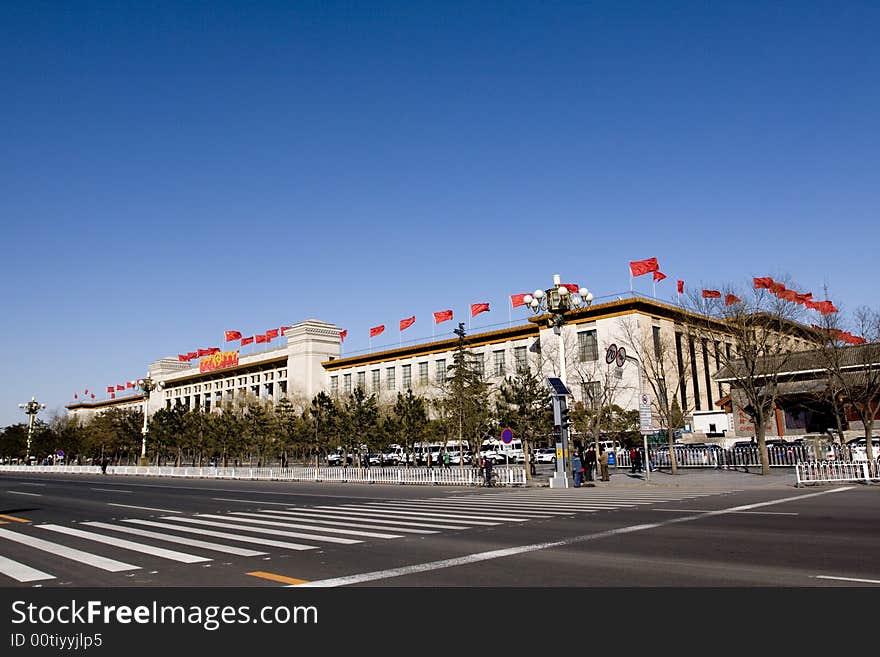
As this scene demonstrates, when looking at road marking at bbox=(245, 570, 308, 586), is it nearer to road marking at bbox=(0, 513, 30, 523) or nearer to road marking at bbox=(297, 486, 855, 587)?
road marking at bbox=(297, 486, 855, 587)

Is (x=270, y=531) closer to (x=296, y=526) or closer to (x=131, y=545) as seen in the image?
(x=296, y=526)

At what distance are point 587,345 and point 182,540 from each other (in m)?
56.2

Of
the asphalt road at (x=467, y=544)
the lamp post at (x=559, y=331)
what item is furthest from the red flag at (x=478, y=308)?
the asphalt road at (x=467, y=544)

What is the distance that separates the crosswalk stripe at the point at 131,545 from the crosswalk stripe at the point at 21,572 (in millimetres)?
1660

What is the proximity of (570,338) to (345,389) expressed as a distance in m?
35.6

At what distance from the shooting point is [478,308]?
68.0 metres

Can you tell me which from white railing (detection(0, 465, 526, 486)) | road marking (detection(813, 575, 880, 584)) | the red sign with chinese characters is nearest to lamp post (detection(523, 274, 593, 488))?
white railing (detection(0, 465, 526, 486))

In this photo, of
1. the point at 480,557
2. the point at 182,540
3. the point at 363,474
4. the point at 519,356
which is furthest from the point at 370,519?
the point at 519,356

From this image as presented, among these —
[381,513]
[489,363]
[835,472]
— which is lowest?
[835,472]

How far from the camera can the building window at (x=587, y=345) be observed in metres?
63.4

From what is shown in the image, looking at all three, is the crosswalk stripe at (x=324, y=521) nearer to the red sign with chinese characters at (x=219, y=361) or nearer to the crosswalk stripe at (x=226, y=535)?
the crosswalk stripe at (x=226, y=535)
